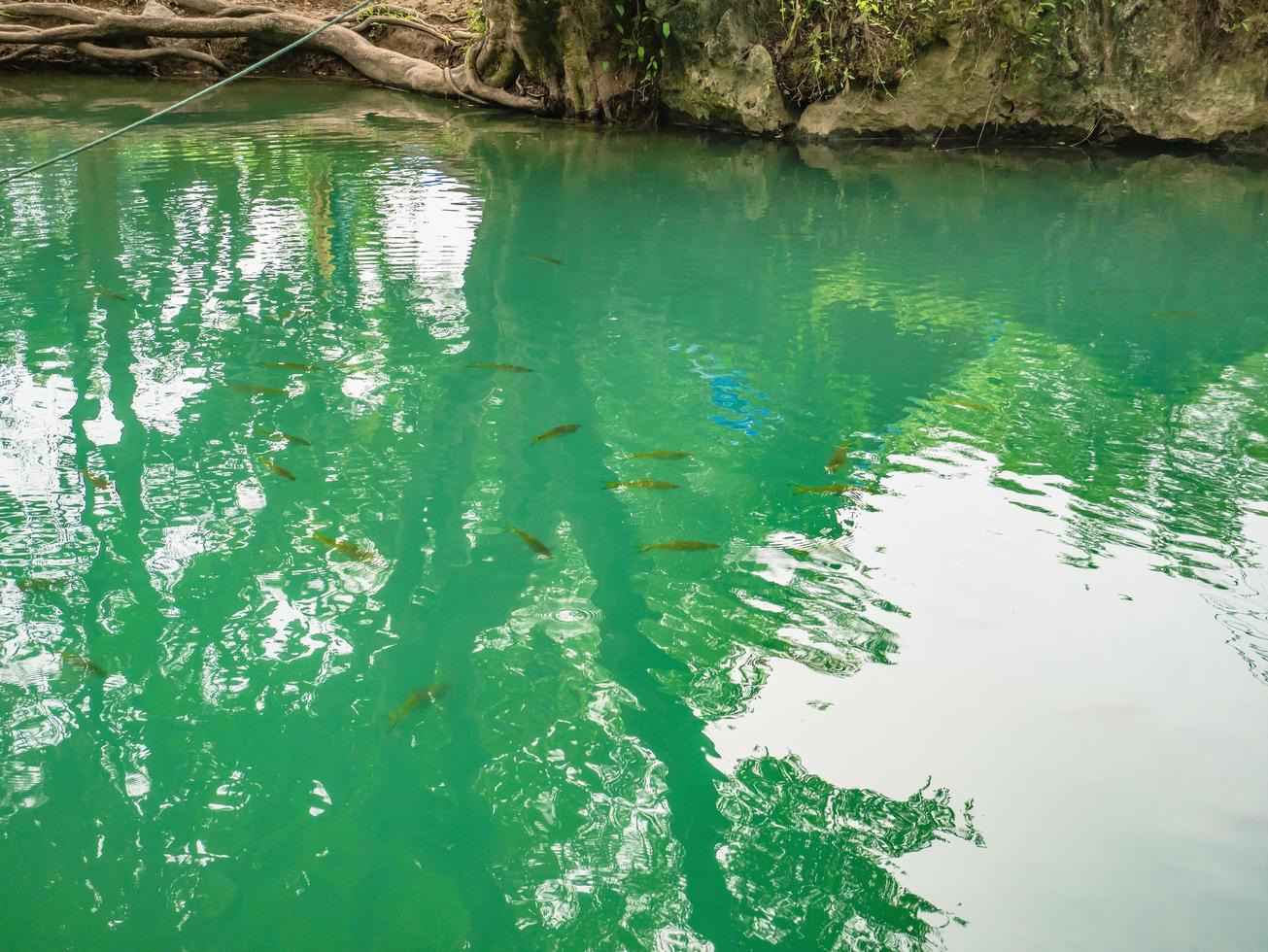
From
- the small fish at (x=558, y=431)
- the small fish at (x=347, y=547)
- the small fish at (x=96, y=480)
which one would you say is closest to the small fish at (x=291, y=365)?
the small fish at (x=96, y=480)

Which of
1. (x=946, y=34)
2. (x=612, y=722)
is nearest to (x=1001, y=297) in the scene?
(x=612, y=722)

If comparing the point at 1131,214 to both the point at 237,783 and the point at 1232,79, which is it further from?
the point at 237,783

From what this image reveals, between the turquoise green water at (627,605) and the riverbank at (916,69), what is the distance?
4342 mm

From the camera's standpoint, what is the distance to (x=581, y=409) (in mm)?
3857

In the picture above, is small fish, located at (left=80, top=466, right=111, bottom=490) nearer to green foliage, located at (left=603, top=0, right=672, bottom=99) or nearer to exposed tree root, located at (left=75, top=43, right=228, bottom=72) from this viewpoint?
green foliage, located at (left=603, top=0, right=672, bottom=99)

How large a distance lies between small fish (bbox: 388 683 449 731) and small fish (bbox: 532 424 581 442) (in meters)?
1.35

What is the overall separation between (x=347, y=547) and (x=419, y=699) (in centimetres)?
71

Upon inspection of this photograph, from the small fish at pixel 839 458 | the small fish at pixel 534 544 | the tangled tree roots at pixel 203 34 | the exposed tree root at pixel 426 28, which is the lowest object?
the small fish at pixel 534 544

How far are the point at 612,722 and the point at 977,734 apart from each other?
797mm

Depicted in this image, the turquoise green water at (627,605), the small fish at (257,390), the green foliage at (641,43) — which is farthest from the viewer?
the green foliage at (641,43)

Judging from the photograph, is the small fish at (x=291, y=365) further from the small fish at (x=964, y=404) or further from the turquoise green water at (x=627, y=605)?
the small fish at (x=964, y=404)

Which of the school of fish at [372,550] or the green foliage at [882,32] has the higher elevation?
the green foliage at [882,32]

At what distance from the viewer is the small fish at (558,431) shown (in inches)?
142

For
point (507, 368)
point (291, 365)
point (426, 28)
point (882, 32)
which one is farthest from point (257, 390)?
point (426, 28)
